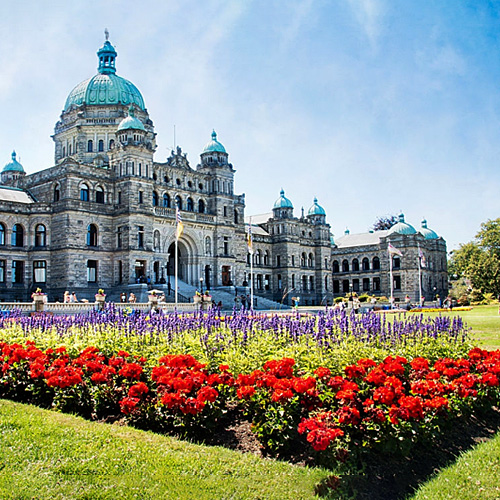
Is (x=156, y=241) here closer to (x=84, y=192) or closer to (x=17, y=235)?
(x=84, y=192)

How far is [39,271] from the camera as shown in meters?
48.8

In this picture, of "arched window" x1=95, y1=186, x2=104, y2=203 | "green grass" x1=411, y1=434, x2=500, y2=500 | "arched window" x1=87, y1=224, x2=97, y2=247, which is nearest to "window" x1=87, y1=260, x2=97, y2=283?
"arched window" x1=87, y1=224, x2=97, y2=247

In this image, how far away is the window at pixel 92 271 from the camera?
163 ft

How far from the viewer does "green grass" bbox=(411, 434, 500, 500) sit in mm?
7398

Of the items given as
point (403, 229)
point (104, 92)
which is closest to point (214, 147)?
point (104, 92)

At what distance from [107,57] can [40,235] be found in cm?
2628

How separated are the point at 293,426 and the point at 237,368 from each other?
266 cm

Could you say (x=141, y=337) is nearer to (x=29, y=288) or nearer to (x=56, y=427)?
(x=56, y=427)

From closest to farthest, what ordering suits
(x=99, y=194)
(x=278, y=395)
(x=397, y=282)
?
(x=278, y=395) → (x=99, y=194) → (x=397, y=282)

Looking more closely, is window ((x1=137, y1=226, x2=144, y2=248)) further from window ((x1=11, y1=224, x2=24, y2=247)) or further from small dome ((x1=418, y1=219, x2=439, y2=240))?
small dome ((x1=418, y1=219, x2=439, y2=240))

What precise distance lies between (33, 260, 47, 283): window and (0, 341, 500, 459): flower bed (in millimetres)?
39304

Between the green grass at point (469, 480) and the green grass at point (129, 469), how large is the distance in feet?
4.88

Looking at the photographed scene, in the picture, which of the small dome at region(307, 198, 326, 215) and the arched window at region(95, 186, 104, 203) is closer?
the arched window at region(95, 186, 104, 203)

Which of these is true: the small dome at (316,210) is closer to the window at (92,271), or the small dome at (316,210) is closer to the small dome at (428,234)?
the small dome at (428,234)
